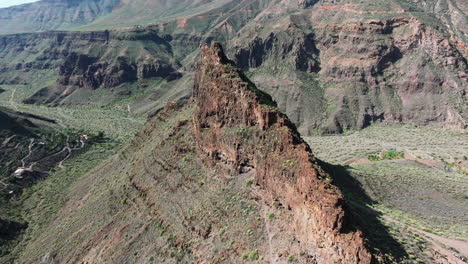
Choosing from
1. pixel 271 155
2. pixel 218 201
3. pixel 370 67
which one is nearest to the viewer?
pixel 271 155

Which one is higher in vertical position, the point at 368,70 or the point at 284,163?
the point at 368,70

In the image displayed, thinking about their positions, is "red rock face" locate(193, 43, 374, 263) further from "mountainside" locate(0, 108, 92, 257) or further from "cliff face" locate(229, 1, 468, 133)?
"cliff face" locate(229, 1, 468, 133)

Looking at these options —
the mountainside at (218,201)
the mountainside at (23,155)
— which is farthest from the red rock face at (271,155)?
the mountainside at (23,155)

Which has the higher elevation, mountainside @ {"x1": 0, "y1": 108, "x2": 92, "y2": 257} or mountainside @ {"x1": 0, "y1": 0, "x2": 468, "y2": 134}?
mountainside @ {"x1": 0, "y1": 0, "x2": 468, "y2": 134}

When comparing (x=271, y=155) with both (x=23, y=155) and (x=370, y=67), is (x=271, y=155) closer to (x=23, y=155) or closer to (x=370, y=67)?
(x=23, y=155)

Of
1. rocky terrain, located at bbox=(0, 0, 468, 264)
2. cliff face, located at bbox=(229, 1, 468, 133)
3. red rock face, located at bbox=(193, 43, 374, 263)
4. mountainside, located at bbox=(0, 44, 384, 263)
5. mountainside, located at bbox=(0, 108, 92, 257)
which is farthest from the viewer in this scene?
cliff face, located at bbox=(229, 1, 468, 133)

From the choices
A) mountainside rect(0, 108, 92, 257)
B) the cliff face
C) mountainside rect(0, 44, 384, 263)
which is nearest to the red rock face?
mountainside rect(0, 44, 384, 263)

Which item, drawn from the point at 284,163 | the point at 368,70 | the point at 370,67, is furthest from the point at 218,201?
the point at 370,67

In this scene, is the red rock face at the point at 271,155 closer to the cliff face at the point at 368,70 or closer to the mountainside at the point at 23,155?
the mountainside at the point at 23,155

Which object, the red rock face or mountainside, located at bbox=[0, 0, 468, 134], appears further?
mountainside, located at bbox=[0, 0, 468, 134]
